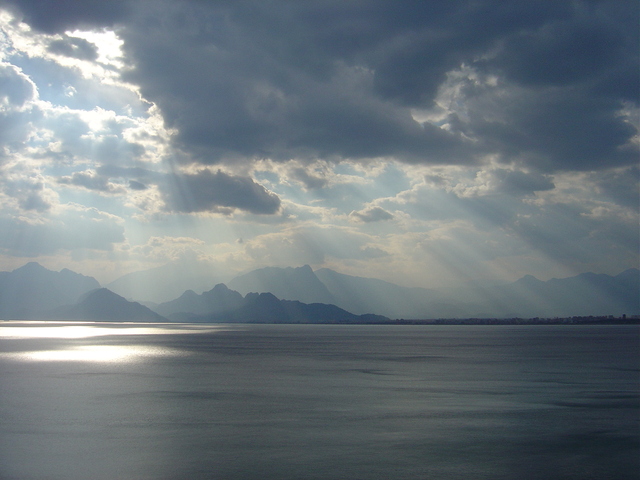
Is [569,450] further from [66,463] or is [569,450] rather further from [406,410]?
[66,463]

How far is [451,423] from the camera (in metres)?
28.4

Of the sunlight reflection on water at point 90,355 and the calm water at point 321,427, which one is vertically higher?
the calm water at point 321,427

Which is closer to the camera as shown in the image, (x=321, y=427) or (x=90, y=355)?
(x=321, y=427)

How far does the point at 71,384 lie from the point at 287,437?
28.8m

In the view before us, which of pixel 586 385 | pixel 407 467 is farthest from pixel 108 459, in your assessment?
pixel 586 385

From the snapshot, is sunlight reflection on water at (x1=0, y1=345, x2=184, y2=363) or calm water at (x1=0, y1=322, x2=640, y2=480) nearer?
calm water at (x1=0, y1=322, x2=640, y2=480)

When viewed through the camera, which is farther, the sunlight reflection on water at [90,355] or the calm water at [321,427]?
the sunlight reflection on water at [90,355]

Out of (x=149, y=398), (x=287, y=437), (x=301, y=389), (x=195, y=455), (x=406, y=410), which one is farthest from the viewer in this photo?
(x=301, y=389)

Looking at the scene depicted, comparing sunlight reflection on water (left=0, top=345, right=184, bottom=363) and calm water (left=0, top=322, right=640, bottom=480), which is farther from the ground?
calm water (left=0, top=322, right=640, bottom=480)

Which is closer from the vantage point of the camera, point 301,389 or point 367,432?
point 367,432

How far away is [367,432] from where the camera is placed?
26016mm

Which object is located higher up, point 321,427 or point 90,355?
point 321,427

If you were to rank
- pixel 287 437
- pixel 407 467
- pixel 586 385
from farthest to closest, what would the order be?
pixel 586 385, pixel 287 437, pixel 407 467

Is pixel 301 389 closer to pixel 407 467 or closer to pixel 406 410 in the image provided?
pixel 406 410
